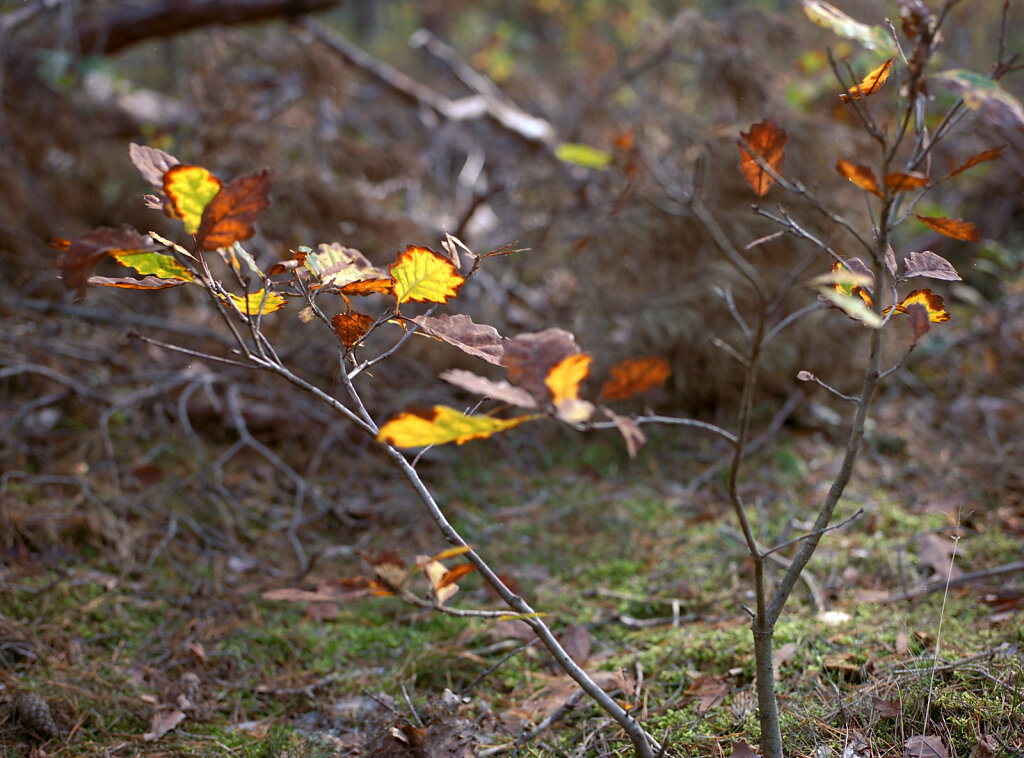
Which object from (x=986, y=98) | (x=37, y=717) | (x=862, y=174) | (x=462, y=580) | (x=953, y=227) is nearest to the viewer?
(x=986, y=98)

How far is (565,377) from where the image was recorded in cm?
79

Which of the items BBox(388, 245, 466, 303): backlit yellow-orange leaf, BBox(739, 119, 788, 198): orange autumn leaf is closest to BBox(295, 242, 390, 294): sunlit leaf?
BBox(388, 245, 466, 303): backlit yellow-orange leaf

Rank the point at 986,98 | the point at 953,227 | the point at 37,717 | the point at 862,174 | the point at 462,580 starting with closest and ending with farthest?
the point at 986,98 < the point at 862,174 < the point at 953,227 < the point at 37,717 < the point at 462,580

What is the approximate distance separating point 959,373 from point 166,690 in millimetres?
3508

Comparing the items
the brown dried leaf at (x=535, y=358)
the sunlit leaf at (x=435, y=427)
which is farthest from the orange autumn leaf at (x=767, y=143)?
the sunlit leaf at (x=435, y=427)

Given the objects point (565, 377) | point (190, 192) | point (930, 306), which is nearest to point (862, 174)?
point (930, 306)

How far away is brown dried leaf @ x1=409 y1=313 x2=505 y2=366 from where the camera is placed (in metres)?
0.98

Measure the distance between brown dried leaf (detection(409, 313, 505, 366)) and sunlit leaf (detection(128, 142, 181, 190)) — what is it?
36 centimetres

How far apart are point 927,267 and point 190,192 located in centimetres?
103

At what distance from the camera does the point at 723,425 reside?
3004 mm

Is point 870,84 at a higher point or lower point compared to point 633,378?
higher

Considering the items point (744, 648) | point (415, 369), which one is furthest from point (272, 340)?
point (744, 648)

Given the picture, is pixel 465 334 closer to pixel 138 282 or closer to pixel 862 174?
pixel 138 282

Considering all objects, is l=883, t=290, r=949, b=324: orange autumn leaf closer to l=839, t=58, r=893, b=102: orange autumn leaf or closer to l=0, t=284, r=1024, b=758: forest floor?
l=839, t=58, r=893, b=102: orange autumn leaf
